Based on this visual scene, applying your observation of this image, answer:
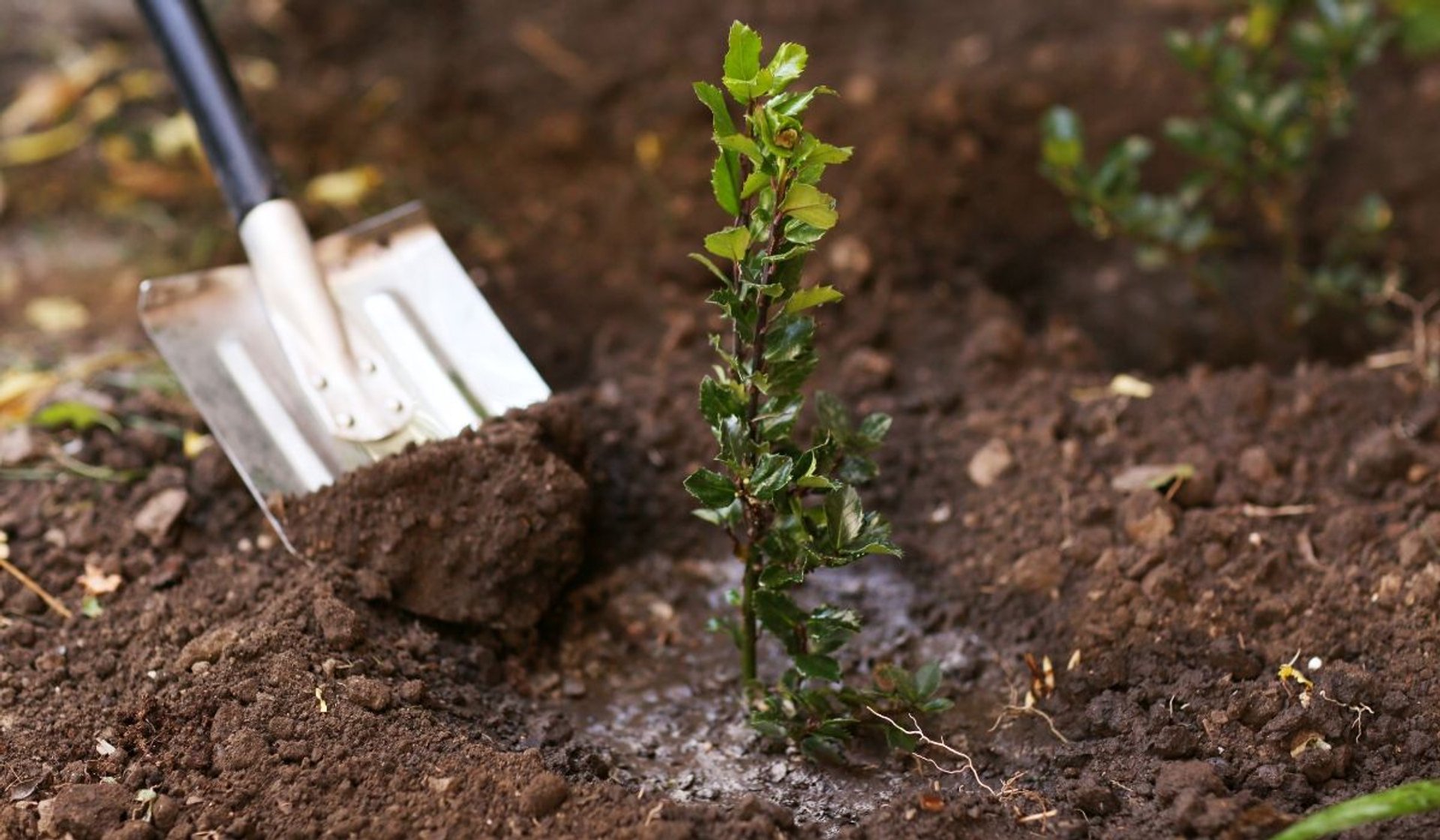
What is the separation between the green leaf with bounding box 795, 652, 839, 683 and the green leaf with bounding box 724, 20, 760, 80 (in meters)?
0.72

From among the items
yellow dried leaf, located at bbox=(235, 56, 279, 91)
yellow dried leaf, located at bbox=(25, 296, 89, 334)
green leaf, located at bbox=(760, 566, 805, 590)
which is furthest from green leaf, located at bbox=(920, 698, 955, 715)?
yellow dried leaf, located at bbox=(235, 56, 279, 91)

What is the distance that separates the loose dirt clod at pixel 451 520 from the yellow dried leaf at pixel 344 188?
109 cm

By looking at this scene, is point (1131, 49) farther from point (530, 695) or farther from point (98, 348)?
point (98, 348)

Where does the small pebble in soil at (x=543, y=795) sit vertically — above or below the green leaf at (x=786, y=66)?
below

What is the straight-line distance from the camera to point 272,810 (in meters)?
1.50

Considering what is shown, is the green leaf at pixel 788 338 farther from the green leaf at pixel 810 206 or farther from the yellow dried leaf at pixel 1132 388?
the yellow dried leaf at pixel 1132 388

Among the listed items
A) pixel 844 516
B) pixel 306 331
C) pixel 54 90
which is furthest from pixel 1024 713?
pixel 54 90

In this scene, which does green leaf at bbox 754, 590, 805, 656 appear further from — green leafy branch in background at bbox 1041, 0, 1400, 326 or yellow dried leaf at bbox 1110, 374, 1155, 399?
green leafy branch in background at bbox 1041, 0, 1400, 326

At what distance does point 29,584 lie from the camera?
72.8 inches

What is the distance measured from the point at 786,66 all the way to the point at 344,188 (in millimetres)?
1699

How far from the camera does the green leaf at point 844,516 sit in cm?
Result: 154

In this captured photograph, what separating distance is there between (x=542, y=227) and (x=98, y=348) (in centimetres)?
89

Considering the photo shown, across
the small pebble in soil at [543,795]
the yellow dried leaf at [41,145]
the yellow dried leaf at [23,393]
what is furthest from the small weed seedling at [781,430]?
the yellow dried leaf at [41,145]

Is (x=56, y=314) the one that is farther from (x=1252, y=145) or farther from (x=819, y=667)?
(x=1252, y=145)
